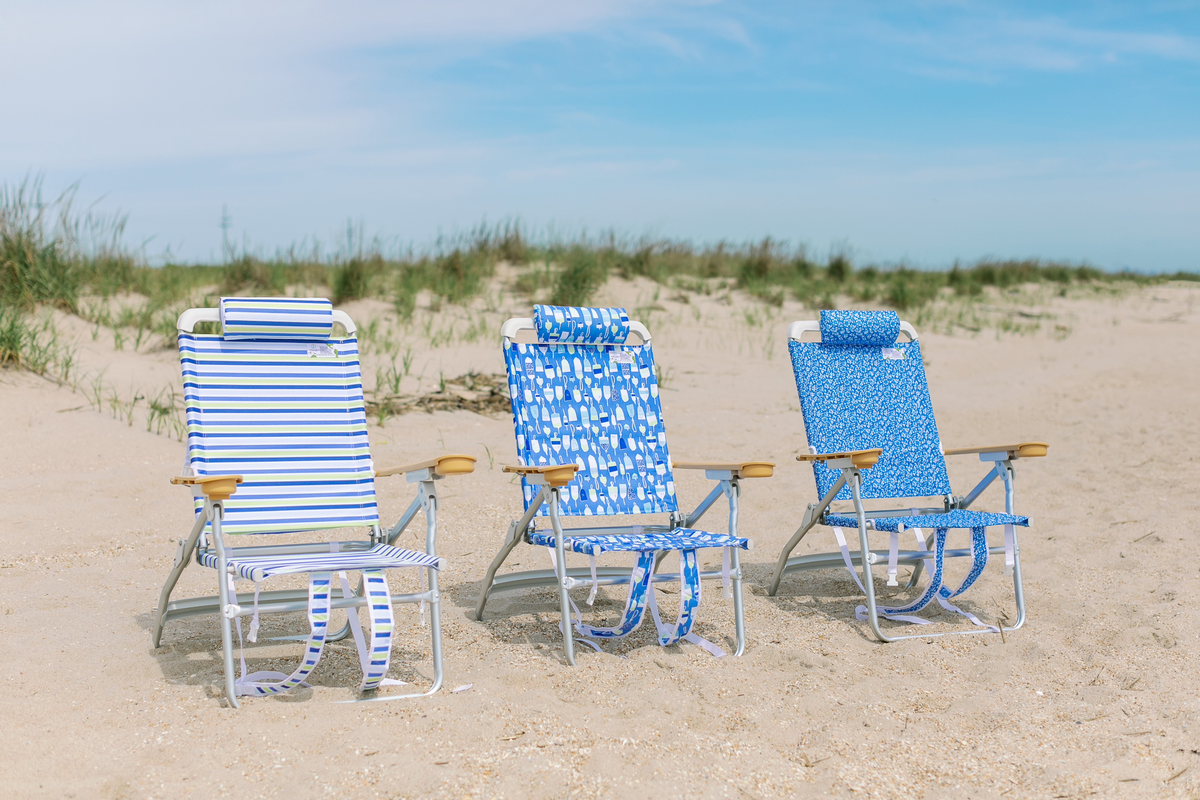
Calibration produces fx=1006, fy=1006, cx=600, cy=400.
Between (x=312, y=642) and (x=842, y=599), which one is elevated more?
(x=312, y=642)

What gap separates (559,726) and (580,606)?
4.53ft

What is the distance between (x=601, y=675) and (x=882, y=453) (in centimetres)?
167

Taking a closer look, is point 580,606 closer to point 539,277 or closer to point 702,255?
point 539,277

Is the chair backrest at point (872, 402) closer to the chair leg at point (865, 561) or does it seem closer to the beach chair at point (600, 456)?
the chair leg at point (865, 561)

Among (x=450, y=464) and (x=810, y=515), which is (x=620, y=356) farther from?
Answer: (x=450, y=464)

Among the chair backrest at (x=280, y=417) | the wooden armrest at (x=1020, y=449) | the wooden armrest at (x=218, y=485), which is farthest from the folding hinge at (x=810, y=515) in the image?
the wooden armrest at (x=218, y=485)

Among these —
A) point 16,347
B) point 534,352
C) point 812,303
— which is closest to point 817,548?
point 534,352

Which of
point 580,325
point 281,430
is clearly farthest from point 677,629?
point 281,430

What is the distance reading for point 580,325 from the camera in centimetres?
399

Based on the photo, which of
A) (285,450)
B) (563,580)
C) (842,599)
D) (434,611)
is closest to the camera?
(434,611)

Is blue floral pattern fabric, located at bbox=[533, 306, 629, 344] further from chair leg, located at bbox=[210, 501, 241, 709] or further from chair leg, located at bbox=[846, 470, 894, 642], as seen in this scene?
chair leg, located at bbox=[210, 501, 241, 709]

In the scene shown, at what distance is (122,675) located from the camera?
297cm

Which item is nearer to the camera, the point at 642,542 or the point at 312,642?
the point at 312,642

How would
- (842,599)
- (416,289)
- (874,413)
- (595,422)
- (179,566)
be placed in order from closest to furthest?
(179,566), (595,422), (842,599), (874,413), (416,289)
